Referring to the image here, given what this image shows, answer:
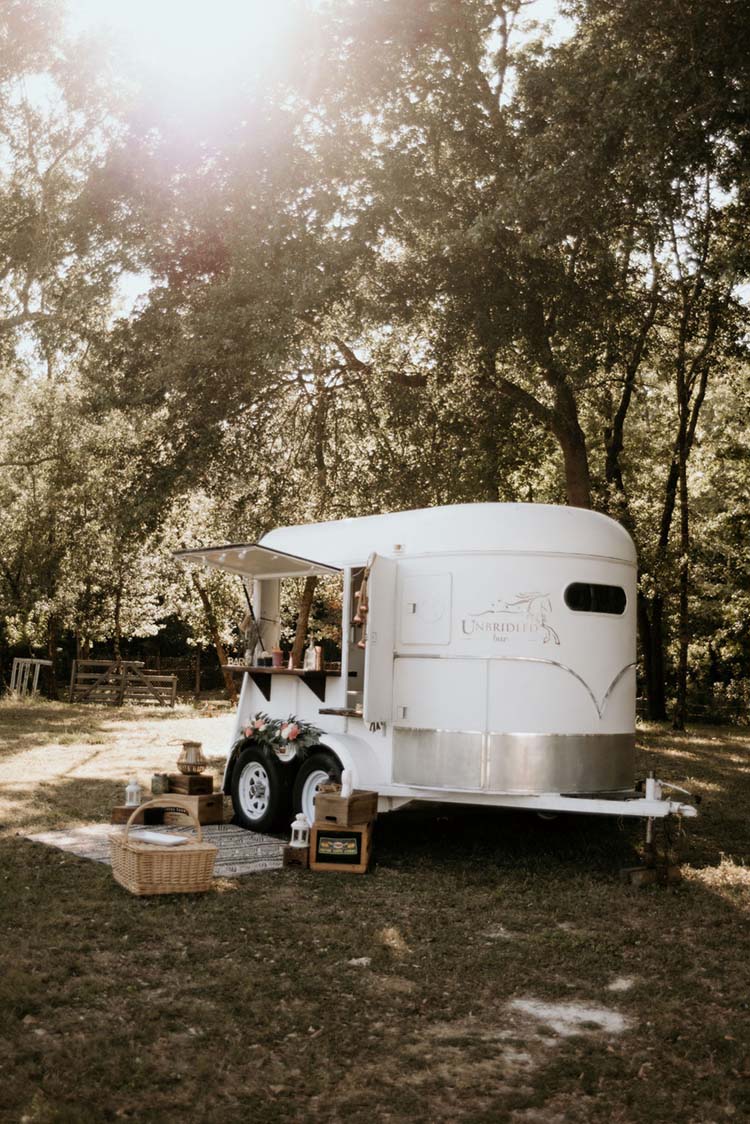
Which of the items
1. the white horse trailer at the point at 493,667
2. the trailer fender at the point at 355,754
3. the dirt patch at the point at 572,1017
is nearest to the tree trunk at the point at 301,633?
the white horse trailer at the point at 493,667

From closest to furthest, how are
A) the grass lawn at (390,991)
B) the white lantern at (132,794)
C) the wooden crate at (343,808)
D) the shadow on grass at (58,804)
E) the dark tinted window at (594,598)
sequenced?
the grass lawn at (390,991) → the wooden crate at (343,808) → the dark tinted window at (594,598) → the white lantern at (132,794) → the shadow on grass at (58,804)

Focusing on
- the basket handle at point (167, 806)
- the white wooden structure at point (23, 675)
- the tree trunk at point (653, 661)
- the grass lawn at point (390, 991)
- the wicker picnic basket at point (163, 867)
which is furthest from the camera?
the white wooden structure at point (23, 675)

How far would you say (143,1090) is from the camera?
422 centimetres

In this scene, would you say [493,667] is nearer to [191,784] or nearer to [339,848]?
[339,848]

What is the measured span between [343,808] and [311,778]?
128 centimetres

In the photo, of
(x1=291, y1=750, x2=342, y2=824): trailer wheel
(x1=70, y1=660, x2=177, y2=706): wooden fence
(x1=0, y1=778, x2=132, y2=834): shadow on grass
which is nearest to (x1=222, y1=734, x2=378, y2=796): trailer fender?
(x1=291, y1=750, x2=342, y2=824): trailer wheel

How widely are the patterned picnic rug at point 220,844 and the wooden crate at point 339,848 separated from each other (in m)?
0.38

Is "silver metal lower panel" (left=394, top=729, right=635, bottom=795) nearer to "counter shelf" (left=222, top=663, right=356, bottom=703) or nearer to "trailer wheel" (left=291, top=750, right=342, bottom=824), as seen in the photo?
"trailer wheel" (left=291, top=750, right=342, bottom=824)

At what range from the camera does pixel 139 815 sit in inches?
391

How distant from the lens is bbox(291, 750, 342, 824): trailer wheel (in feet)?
30.5

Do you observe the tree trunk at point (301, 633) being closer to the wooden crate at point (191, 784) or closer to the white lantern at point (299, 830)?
the wooden crate at point (191, 784)

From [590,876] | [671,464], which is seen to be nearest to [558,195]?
[590,876]

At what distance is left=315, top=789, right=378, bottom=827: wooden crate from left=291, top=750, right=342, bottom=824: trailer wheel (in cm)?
73

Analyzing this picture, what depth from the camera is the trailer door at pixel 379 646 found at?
8898mm
